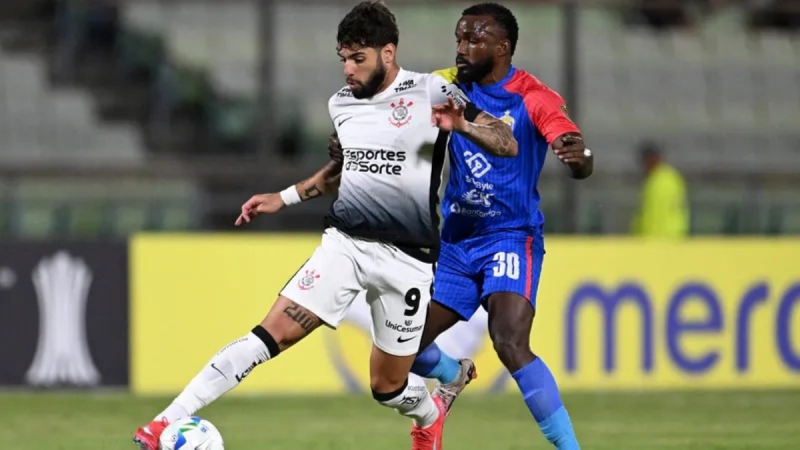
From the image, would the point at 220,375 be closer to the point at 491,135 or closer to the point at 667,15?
the point at 491,135

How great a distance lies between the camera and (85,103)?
17.6 metres

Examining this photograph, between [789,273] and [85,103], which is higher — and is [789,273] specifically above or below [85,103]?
below

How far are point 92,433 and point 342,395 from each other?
3.43m

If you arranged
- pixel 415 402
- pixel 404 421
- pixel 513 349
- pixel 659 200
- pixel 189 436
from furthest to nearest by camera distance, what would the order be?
pixel 659 200
pixel 404 421
pixel 415 402
pixel 513 349
pixel 189 436

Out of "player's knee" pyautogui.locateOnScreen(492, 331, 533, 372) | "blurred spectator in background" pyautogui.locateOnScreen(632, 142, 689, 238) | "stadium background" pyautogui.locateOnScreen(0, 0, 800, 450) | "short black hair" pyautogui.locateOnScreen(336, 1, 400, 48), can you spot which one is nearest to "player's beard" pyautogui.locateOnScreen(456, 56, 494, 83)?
"short black hair" pyautogui.locateOnScreen(336, 1, 400, 48)

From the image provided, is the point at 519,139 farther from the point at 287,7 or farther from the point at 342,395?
the point at 287,7

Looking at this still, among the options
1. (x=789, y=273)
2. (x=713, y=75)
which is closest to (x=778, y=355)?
(x=789, y=273)

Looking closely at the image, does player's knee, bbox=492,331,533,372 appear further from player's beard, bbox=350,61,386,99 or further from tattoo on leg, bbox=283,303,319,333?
player's beard, bbox=350,61,386,99

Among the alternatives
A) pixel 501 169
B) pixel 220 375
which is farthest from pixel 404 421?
pixel 220 375

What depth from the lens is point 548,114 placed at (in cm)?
758

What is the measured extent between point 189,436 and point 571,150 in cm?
208

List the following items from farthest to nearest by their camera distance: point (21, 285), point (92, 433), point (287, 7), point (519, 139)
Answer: point (287, 7) < point (21, 285) < point (92, 433) < point (519, 139)

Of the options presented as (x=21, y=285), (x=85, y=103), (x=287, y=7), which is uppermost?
(x=287, y=7)

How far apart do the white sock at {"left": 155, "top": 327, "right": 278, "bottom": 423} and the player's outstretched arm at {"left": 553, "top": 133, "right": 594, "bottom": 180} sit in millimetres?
1527
